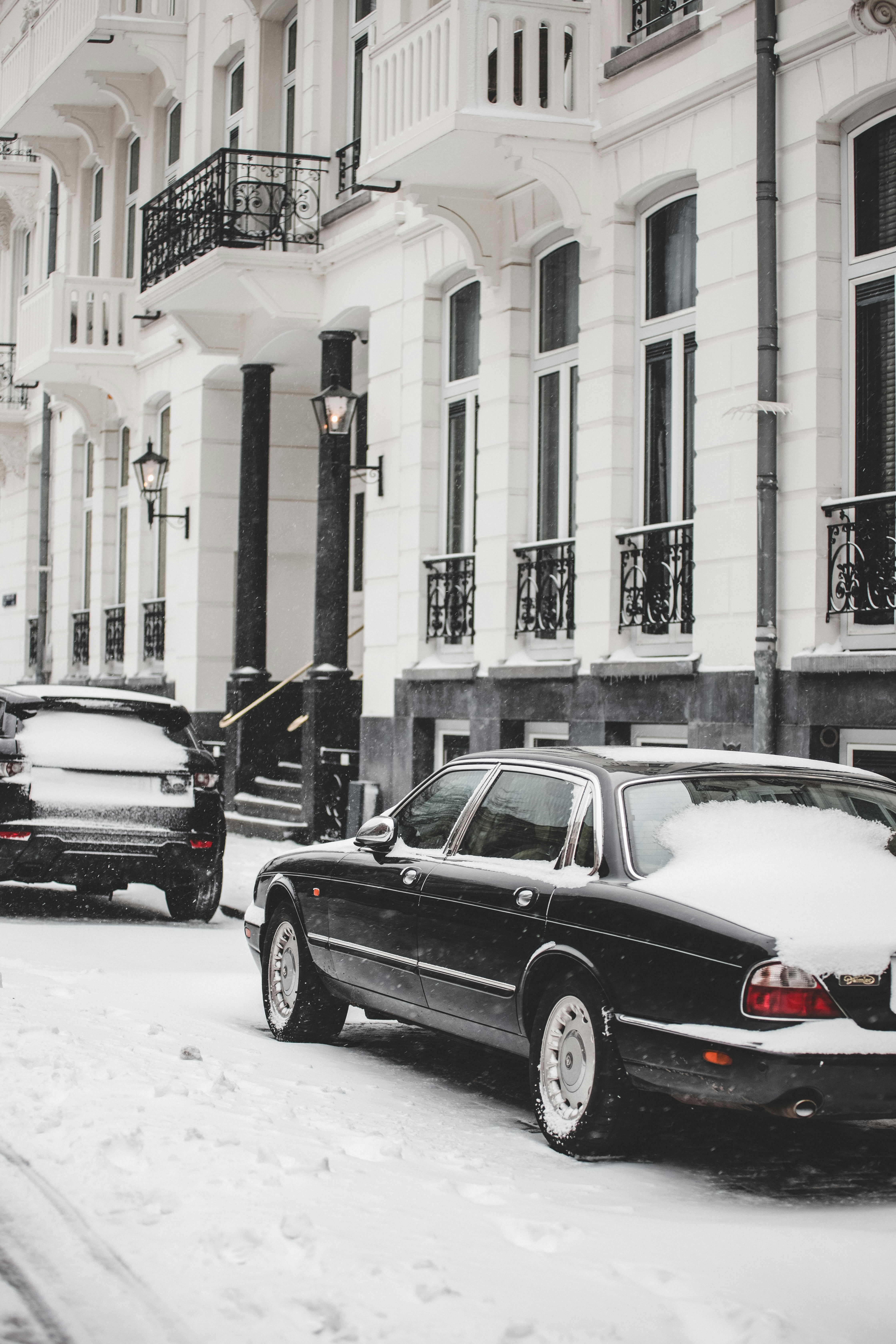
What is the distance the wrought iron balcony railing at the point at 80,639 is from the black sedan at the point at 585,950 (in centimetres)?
2164

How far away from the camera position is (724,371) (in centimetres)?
1312

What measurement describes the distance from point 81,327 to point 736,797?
21644 millimetres

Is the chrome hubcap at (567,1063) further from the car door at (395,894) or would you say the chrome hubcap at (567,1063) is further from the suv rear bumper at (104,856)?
the suv rear bumper at (104,856)

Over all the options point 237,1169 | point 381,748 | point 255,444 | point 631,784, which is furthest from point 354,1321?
point 255,444

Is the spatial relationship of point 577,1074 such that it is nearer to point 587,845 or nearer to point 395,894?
point 587,845

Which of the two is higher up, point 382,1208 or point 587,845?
point 587,845

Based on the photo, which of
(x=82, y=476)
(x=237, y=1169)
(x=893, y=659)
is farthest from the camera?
(x=82, y=476)

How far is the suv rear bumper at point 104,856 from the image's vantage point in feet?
40.6

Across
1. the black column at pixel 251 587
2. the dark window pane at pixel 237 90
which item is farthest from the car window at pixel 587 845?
the dark window pane at pixel 237 90

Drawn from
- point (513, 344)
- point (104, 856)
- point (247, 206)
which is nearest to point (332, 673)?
point (513, 344)

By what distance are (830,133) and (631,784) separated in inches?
293

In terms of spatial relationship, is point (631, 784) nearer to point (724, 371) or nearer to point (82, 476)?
point (724, 371)

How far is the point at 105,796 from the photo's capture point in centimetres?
1263

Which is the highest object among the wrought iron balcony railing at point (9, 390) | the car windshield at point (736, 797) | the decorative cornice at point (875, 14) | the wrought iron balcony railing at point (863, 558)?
the wrought iron balcony railing at point (9, 390)
